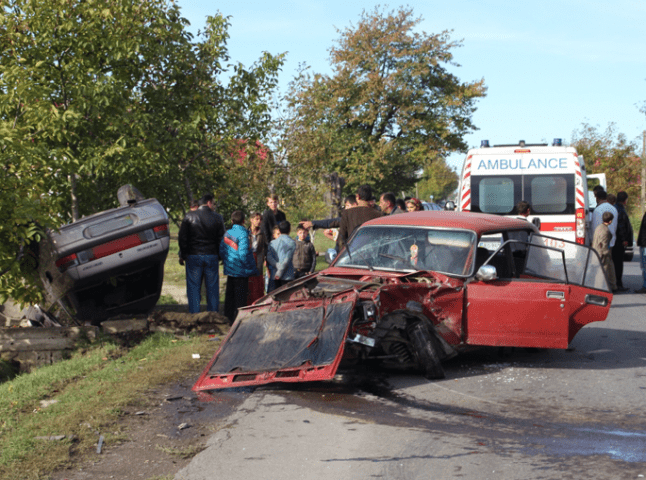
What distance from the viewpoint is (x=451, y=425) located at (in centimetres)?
563

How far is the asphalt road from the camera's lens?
4.64 m

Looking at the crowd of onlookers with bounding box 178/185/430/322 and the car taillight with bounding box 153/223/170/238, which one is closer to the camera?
the car taillight with bounding box 153/223/170/238

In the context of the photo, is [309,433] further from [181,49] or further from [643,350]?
[181,49]

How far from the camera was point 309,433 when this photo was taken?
17.7ft

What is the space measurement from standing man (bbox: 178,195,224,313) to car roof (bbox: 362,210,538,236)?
3080 millimetres

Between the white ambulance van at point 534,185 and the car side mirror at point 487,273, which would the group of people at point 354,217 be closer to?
the car side mirror at point 487,273

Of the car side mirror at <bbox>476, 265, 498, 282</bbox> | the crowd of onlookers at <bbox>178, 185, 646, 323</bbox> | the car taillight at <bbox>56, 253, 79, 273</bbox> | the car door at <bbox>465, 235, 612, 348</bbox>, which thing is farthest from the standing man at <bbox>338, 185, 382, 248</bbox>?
the car taillight at <bbox>56, 253, 79, 273</bbox>

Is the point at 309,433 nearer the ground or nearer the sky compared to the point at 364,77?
nearer the ground

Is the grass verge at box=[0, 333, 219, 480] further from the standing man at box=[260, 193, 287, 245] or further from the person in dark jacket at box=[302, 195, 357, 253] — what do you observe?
the standing man at box=[260, 193, 287, 245]

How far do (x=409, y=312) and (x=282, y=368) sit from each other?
1460 millimetres

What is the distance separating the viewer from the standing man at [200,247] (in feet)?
35.0

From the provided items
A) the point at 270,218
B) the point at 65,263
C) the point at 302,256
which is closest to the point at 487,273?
the point at 65,263

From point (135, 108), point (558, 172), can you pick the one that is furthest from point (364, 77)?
point (135, 108)

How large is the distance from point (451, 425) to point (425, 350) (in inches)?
57.1
